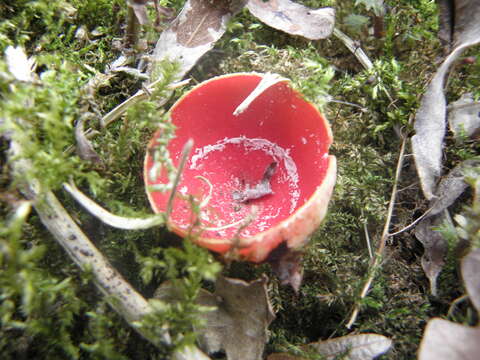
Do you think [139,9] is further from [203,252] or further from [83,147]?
[203,252]

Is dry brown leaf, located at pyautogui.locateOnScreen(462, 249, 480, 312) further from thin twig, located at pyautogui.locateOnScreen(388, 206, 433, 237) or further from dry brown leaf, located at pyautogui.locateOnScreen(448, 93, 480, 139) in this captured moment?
dry brown leaf, located at pyautogui.locateOnScreen(448, 93, 480, 139)

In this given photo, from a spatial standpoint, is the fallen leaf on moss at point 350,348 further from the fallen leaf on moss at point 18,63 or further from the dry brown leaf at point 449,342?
the fallen leaf on moss at point 18,63

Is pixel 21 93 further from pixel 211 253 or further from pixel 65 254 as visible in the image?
pixel 211 253

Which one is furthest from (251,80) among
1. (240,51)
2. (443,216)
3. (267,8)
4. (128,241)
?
(443,216)

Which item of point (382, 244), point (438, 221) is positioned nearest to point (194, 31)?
point (382, 244)

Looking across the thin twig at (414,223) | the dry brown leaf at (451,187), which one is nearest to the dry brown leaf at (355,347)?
the thin twig at (414,223)
